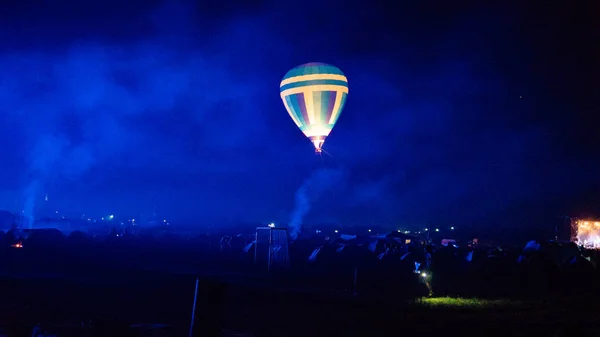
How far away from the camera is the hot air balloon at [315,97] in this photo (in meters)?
34.1

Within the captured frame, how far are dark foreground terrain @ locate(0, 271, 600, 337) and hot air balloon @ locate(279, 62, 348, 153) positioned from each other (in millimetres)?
14792

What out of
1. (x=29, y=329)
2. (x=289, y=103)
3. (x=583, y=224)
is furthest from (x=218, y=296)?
(x=583, y=224)

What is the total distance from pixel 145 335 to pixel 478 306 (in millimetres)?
13638

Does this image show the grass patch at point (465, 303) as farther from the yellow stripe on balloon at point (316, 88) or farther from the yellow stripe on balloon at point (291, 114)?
the yellow stripe on balloon at point (291, 114)

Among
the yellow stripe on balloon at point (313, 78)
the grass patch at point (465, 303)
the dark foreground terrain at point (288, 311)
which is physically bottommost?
the dark foreground terrain at point (288, 311)

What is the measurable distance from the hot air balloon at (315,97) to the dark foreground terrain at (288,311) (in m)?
14.8

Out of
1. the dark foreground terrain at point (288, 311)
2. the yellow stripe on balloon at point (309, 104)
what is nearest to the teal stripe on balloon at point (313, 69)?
the yellow stripe on balloon at point (309, 104)

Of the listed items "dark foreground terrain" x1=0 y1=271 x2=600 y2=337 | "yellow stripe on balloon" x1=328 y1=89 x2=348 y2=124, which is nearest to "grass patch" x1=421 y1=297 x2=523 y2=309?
"dark foreground terrain" x1=0 y1=271 x2=600 y2=337

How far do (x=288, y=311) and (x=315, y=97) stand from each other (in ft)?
64.3

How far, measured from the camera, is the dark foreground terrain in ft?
45.5

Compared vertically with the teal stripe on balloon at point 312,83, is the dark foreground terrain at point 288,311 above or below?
below

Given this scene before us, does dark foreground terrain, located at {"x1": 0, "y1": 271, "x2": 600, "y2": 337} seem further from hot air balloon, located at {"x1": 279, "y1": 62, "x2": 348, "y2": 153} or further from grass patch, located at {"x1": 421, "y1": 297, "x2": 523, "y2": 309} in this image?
hot air balloon, located at {"x1": 279, "y1": 62, "x2": 348, "y2": 153}

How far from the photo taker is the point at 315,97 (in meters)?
34.2

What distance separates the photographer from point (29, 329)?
965 centimetres
